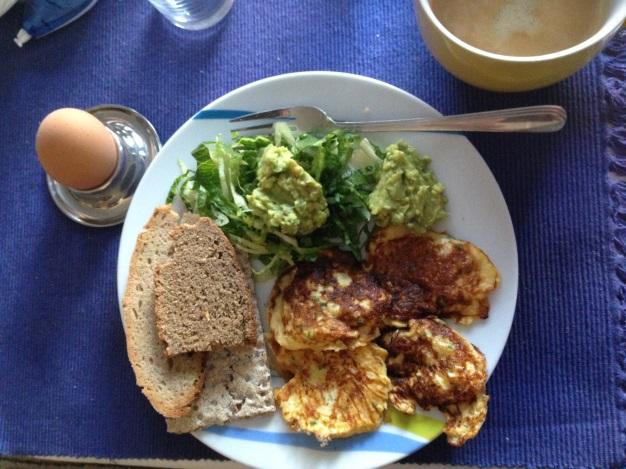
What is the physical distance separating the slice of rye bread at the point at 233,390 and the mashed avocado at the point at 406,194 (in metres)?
0.31

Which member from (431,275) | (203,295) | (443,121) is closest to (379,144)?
(443,121)

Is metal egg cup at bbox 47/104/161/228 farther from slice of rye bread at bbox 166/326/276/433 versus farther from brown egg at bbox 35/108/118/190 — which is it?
slice of rye bread at bbox 166/326/276/433

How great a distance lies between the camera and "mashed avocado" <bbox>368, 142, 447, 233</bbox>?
1.23m

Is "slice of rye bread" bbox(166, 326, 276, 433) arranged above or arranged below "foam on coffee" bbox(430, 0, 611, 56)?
below

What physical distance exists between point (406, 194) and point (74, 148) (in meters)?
0.65

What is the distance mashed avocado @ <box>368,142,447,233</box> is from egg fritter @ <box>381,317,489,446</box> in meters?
0.20

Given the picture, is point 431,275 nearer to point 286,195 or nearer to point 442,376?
point 442,376

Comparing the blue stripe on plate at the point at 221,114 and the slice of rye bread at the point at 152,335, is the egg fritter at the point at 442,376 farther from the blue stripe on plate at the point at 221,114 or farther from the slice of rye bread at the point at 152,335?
the blue stripe on plate at the point at 221,114

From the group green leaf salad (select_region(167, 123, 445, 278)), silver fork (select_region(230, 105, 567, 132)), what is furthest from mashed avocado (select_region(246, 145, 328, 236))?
silver fork (select_region(230, 105, 567, 132))

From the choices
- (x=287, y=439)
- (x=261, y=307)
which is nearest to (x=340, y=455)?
(x=287, y=439)

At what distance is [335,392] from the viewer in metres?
1.27

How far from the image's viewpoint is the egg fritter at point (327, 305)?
1.24 meters

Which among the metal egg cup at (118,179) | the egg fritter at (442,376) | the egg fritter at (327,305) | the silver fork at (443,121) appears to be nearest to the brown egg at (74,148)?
the metal egg cup at (118,179)

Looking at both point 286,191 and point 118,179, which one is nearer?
point 286,191
